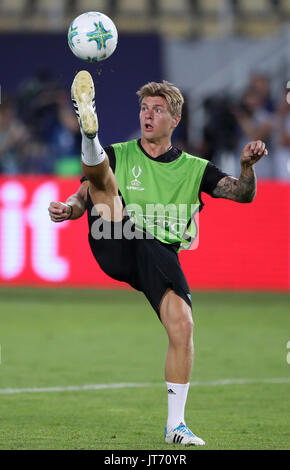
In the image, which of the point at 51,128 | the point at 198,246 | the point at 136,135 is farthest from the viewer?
the point at 136,135

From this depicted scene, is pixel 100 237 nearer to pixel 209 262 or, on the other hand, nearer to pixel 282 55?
pixel 209 262

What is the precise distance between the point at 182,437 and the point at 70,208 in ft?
5.47

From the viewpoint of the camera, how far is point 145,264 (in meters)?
6.73

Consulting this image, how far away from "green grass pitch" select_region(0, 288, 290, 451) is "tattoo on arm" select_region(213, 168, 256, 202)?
5.34ft

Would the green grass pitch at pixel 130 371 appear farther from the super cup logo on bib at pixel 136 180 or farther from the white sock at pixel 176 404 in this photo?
the super cup logo on bib at pixel 136 180

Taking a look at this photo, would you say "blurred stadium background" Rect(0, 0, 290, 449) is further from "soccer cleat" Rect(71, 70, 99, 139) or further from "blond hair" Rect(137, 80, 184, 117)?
"soccer cleat" Rect(71, 70, 99, 139)

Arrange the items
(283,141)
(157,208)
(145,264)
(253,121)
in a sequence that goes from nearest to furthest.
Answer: (145,264) < (157,208) < (283,141) < (253,121)

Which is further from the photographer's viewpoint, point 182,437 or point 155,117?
point 155,117

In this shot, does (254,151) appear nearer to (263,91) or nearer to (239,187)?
(239,187)

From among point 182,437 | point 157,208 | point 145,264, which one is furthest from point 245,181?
point 182,437
